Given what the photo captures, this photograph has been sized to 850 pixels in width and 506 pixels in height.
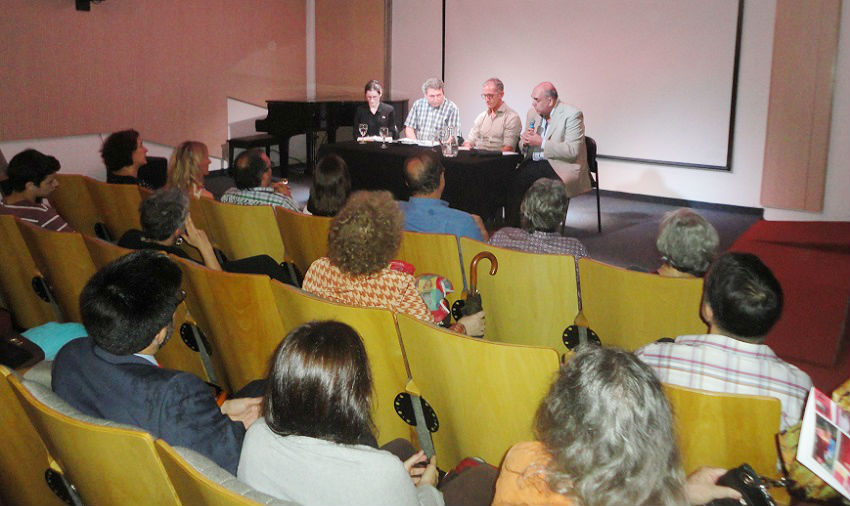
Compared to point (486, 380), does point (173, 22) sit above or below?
above

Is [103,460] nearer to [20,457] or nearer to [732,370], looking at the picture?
[20,457]

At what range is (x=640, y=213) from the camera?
26.9 feet

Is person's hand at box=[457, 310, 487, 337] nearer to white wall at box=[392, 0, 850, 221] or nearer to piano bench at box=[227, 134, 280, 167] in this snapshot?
white wall at box=[392, 0, 850, 221]

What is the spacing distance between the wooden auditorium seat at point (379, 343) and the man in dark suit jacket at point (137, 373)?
49 centimetres

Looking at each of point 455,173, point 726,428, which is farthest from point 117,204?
point 726,428

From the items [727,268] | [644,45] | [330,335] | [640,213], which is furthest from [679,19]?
[330,335]

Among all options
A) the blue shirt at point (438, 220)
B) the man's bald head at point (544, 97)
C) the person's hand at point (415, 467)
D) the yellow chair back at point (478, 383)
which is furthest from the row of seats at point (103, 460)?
the man's bald head at point (544, 97)

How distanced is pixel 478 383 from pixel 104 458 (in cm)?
92

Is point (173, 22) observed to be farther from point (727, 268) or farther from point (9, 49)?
point (727, 268)

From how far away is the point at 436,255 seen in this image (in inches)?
136

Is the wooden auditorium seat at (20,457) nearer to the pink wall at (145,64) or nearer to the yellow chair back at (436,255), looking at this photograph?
the yellow chair back at (436,255)

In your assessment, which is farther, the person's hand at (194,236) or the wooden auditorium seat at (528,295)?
the person's hand at (194,236)

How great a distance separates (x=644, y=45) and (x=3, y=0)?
658cm

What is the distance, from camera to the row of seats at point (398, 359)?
1957 mm
